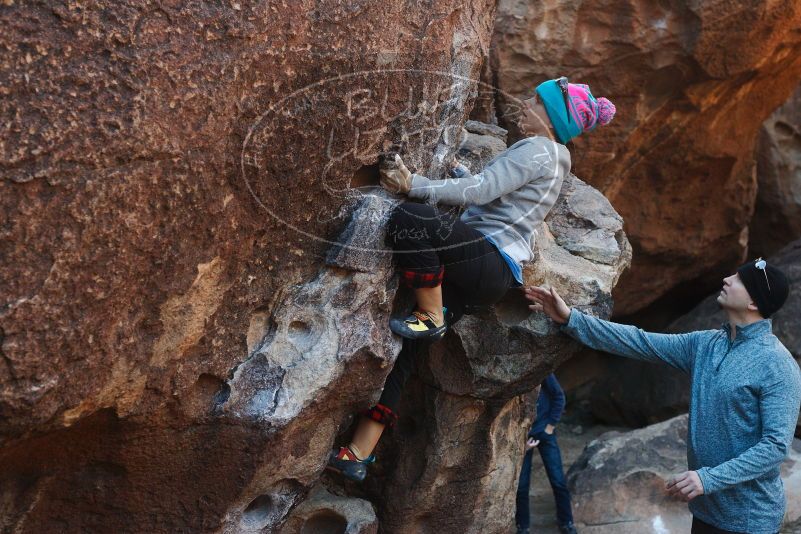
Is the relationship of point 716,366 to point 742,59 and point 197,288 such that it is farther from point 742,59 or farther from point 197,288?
point 742,59

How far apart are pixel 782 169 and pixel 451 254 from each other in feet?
14.7

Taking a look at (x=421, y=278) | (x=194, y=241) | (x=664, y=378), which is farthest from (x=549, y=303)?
(x=664, y=378)

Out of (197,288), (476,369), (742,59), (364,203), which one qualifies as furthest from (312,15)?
(742,59)

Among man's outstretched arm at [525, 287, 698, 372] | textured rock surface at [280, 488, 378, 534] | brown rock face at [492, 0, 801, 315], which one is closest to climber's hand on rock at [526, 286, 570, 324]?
man's outstretched arm at [525, 287, 698, 372]

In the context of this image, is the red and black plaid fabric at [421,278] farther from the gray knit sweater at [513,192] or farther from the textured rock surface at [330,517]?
the textured rock surface at [330,517]

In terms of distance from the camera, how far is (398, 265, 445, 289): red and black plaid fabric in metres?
2.81

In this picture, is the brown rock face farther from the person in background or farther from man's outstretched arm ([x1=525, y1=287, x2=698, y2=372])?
man's outstretched arm ([x1=525, y1=287, x2=698, y2=372])

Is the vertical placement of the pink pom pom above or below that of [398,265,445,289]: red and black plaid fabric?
above

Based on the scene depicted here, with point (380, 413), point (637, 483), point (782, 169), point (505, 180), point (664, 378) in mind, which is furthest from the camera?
point (782, 169)

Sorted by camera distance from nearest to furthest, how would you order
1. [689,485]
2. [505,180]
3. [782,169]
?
1. [689,485]
2. [505,180]
3. [782,169]

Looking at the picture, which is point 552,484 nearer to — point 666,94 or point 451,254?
point 451,254

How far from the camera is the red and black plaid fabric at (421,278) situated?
9.21 feet

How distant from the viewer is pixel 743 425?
2.75 m

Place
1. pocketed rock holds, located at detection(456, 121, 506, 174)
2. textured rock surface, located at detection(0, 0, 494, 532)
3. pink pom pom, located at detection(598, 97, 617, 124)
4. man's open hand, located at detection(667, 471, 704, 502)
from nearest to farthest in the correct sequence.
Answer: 1. textured rock surface, located at detection(0, 0, 494, 532)
2. man's open hand, located at detection(667, 471, 704, 502)
3. pink pom pom, located at detection(598, 97, 617, 124)
4. pocketed rock holds, located at detection(456, 121, 506, 174)
